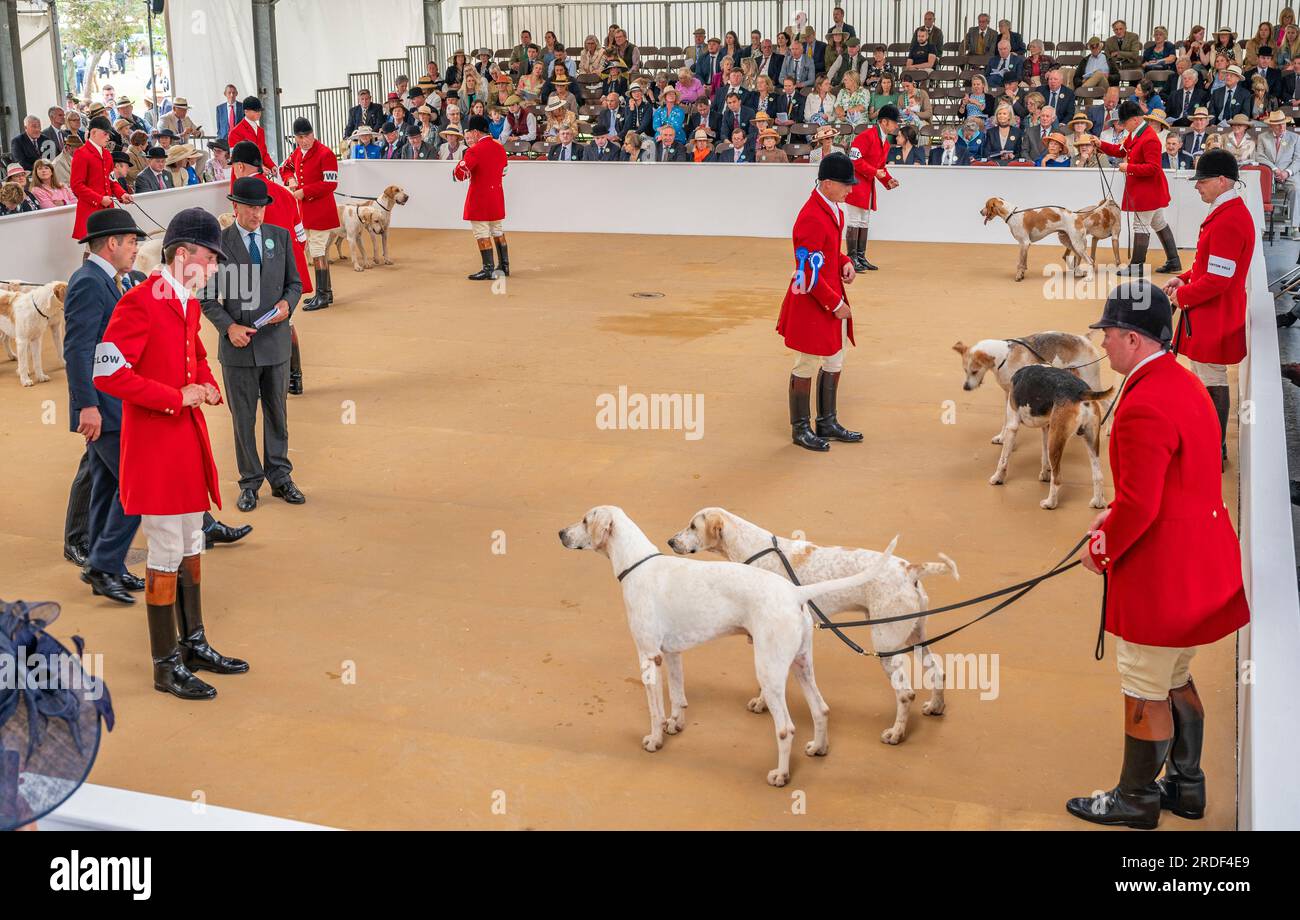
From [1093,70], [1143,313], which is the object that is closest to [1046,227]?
[1093,70]

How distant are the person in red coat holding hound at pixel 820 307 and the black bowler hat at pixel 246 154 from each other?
4693mm

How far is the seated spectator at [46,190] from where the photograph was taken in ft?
51.9

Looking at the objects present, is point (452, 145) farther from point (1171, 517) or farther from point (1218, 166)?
point (1171, 517)

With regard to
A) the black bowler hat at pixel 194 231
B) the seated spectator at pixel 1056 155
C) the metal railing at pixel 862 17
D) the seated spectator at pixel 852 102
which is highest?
the metal railing at pixel 862 17

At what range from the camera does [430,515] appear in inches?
315

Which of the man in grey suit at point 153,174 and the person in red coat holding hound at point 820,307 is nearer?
the person in red coat holding hound at point 820,307

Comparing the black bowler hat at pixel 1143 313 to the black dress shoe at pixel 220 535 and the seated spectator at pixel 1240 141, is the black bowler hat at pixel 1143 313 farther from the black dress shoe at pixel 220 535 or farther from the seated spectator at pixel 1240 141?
the seated spectator at pixel 1240 141

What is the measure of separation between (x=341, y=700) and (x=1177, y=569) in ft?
11.7

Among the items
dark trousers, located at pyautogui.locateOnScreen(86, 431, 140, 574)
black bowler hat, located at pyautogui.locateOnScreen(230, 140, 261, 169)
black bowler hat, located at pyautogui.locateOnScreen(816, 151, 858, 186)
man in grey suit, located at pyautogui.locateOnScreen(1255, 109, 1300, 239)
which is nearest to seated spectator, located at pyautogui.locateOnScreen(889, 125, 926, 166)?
man in grey suit, located at pyautogui.locateOnScreen(1255, 109, 1300, 239)

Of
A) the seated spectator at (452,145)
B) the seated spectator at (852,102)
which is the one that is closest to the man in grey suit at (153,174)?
the seated spectator at (452,145)

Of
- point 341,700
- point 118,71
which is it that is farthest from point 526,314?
point 118,71

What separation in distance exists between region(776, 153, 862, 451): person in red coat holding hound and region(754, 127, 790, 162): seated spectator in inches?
436

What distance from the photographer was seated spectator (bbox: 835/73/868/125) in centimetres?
2120
